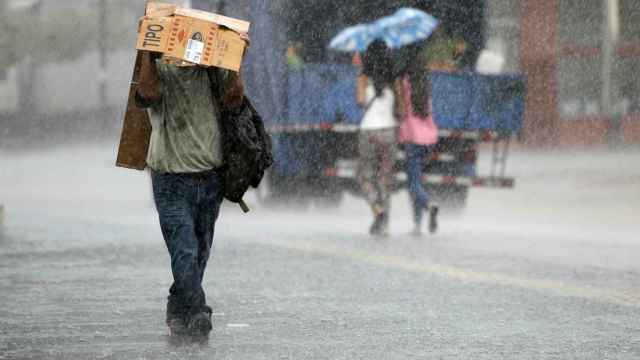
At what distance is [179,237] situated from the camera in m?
9.20

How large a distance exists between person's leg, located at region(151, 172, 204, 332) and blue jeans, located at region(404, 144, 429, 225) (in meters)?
8.53

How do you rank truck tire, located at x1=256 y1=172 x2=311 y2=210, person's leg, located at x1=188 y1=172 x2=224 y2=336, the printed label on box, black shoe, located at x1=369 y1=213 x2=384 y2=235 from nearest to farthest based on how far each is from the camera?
the printed label on box, person's leg, located at x1=188 y1=172 x2=224 y2=336, black shoe, located at x1=369 y1=213 x2=384 y2=235, truck tire, located at x1=256 y1=172 x2=311 y2=210

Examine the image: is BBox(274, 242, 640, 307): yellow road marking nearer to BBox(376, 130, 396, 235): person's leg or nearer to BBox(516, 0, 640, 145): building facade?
BBox(376, 130, 396, 235): person's leg

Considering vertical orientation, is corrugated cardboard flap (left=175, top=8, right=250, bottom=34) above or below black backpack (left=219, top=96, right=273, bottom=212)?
above

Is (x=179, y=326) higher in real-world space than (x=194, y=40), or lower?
lower

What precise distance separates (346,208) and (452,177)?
3.83 metres

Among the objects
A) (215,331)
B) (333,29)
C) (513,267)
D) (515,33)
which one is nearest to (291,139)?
(333,29)

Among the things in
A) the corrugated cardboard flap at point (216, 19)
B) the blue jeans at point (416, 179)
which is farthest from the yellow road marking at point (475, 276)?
the corrugated cardboard flap at point (216, 19)

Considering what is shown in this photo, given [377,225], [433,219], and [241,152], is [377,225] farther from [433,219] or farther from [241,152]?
[241,152]

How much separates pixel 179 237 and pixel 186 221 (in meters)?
0.09

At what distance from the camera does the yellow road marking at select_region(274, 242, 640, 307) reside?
11.2 m

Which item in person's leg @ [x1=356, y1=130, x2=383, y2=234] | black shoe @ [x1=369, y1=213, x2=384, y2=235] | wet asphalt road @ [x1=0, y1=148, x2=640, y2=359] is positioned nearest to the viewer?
wet asphalt road @ [x1=0, y1=148, x2=640, y2=359]

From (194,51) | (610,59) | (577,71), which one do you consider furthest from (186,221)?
(577,71)

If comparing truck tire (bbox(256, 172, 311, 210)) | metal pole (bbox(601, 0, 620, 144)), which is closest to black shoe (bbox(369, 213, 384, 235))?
truck tire (bbox(256, 172, 311, 210))
